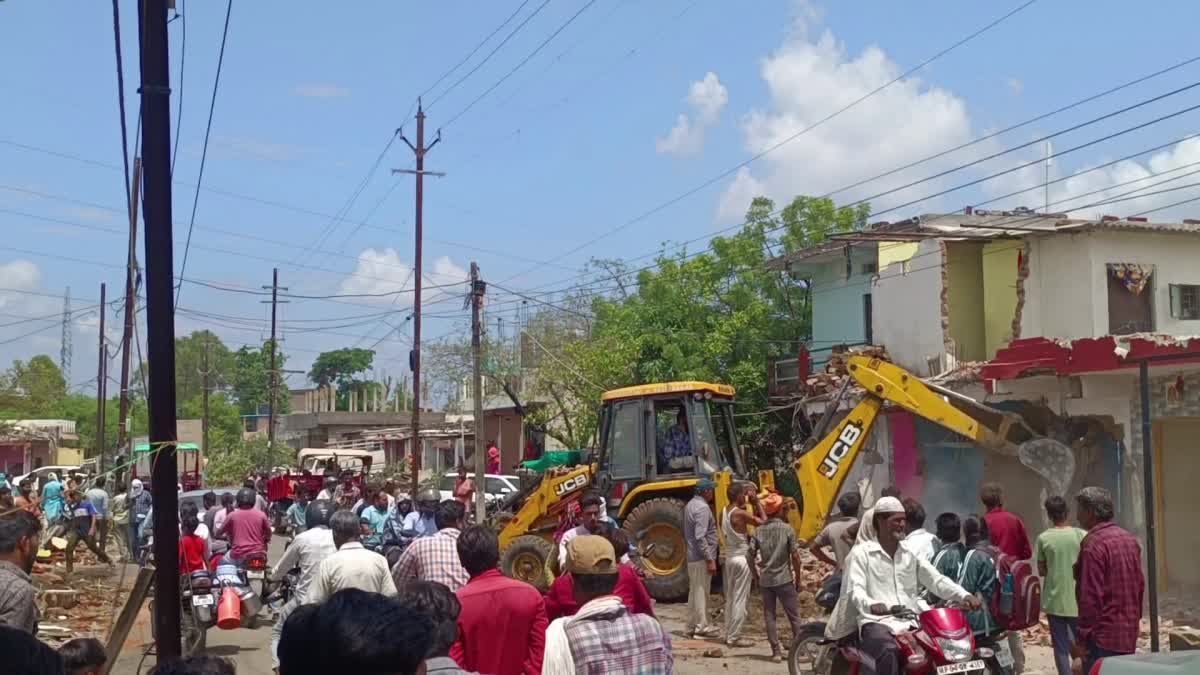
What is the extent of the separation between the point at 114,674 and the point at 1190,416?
1320 centimetres

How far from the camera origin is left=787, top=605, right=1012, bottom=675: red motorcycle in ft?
26.3

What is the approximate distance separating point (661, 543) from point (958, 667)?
9.76 metres

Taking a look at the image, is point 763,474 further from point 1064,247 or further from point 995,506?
point 1064,247

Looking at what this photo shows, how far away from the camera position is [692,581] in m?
15.0

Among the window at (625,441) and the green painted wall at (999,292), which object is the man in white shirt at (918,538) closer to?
the window at (625,441)

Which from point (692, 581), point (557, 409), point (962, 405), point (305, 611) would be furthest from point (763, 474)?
point (557, 409)

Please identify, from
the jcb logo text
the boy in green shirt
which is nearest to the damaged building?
the jcb logo text

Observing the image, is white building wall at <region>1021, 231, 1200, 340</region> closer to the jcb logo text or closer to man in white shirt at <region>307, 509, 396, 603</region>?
the jcb logo text

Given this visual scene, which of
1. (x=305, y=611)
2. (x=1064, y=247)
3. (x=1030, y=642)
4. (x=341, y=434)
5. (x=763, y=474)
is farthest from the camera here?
(x=341, y=434)

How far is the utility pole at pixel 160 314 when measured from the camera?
741 centimetres

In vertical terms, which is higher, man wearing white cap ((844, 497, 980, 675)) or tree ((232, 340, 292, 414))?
tree ((232, 340, 292, 414))

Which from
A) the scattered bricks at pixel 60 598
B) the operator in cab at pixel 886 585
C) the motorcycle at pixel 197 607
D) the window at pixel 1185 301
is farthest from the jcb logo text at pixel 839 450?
the window at pixel 1185 301

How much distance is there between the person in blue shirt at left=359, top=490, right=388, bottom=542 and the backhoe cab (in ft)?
6.06

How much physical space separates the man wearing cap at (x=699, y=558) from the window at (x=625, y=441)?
128 inches
